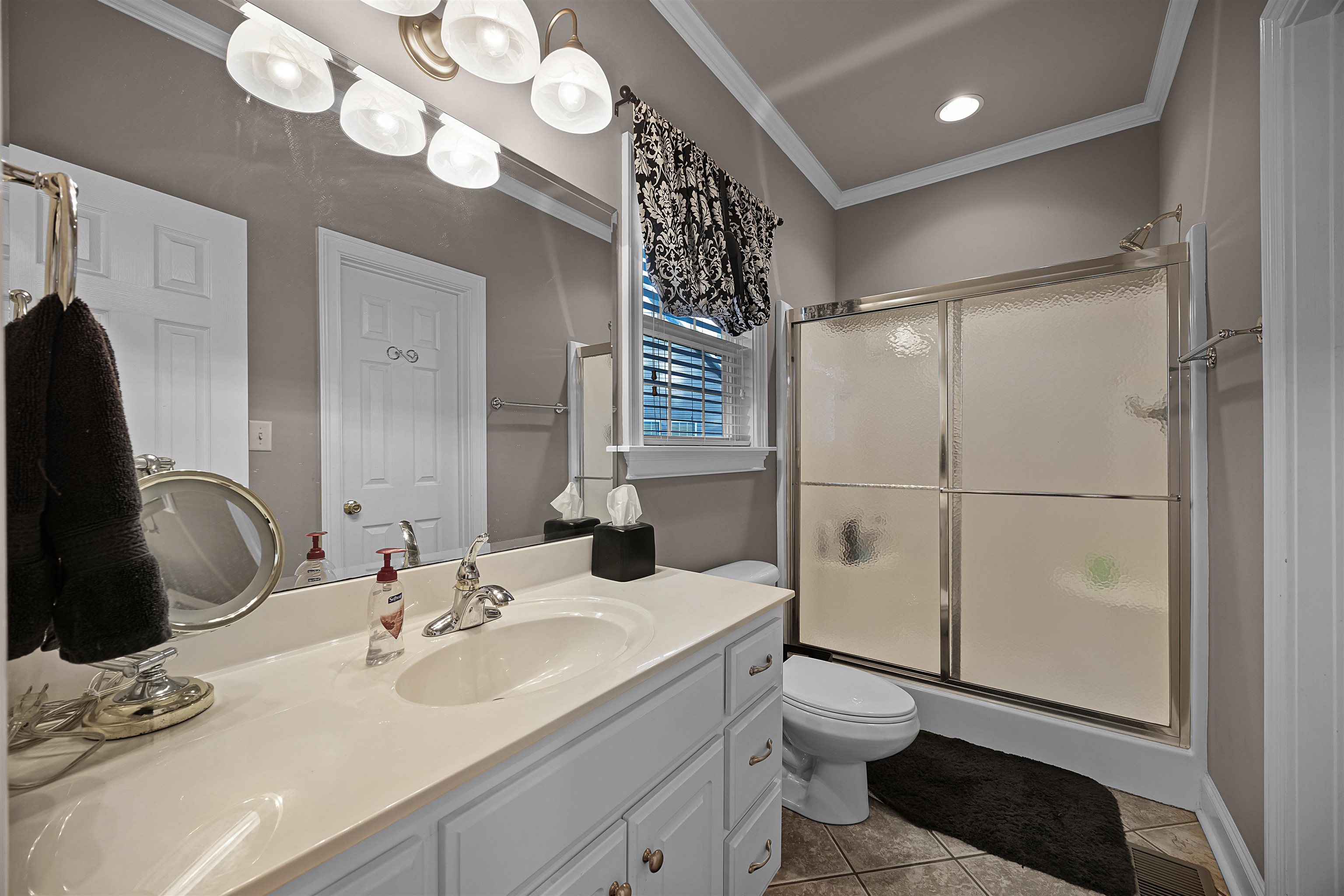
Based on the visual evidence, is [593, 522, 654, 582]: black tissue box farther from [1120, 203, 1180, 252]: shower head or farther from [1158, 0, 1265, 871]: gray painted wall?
[1120, 203, 1180, 252]: shower head

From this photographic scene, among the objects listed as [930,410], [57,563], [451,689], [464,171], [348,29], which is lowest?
[451,689]

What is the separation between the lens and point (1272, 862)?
46.1 inches

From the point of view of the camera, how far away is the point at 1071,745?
1931 mm

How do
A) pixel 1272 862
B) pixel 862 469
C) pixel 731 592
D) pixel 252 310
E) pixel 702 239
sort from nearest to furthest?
pixel 252 310 → pixel 1272 862 → pixel 731 592 → pixel 702 239 → pixel 862 469

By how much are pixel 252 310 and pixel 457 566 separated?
0.60m

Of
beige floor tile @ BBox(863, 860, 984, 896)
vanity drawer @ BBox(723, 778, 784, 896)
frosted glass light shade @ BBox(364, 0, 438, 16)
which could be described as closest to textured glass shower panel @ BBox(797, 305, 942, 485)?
beige floor tile @ BBox(863, 860, 984, 896)

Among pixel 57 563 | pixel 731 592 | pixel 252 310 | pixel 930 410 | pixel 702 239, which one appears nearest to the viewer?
pixel 57 563

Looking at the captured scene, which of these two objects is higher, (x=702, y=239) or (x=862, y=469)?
(x=702, y=239)

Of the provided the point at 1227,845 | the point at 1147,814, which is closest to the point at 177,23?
the point at 1227,845

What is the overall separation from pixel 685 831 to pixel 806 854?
0.81 m

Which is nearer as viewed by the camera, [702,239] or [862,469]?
[702,239]

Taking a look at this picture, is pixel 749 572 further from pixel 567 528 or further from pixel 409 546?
pixel 409 546

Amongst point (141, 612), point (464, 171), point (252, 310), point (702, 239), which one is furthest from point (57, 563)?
point (702, 239)

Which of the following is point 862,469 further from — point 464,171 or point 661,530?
point 464,171
